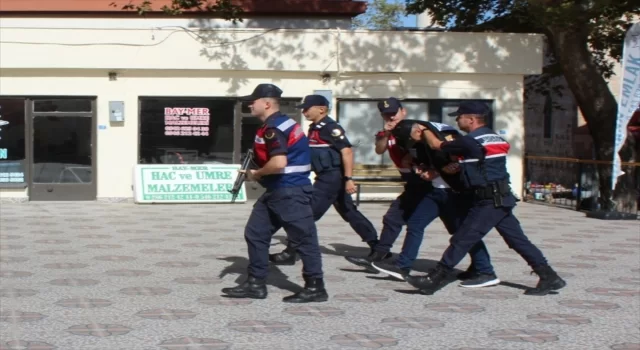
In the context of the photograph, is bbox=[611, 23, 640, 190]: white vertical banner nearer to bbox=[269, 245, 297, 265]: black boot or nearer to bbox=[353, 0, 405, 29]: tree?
bbox=[269, 245, 297, 265]: black boot

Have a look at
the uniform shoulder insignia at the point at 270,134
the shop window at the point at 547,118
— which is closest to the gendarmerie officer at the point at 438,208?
the uniform shoulder insignia at the point at 270,134

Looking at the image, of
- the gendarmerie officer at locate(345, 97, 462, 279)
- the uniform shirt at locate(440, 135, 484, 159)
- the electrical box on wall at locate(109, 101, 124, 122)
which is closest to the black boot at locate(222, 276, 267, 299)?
the gendarmerie officer at locate(345, 97, 462, 279)

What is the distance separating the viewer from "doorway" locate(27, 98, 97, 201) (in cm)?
1836

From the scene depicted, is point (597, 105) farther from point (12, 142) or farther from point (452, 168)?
point (12, 142)

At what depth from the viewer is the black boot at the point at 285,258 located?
9.74 meters

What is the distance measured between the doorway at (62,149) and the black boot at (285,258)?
9769mm

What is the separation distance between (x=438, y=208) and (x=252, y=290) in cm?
208

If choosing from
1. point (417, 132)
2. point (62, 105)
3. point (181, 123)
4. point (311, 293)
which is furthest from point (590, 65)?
point (311, 293)

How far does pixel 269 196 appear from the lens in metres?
7.55

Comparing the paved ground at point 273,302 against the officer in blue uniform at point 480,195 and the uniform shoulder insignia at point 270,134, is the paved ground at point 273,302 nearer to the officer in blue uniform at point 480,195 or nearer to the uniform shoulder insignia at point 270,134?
the officer in blue uniform at point 480,195

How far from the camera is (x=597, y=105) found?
16.6m

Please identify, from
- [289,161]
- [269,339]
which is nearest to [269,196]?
[289,161]

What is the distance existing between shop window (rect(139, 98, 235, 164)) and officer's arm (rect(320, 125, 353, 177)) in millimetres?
9775

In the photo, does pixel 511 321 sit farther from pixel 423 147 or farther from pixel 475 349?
pixel 423 147
